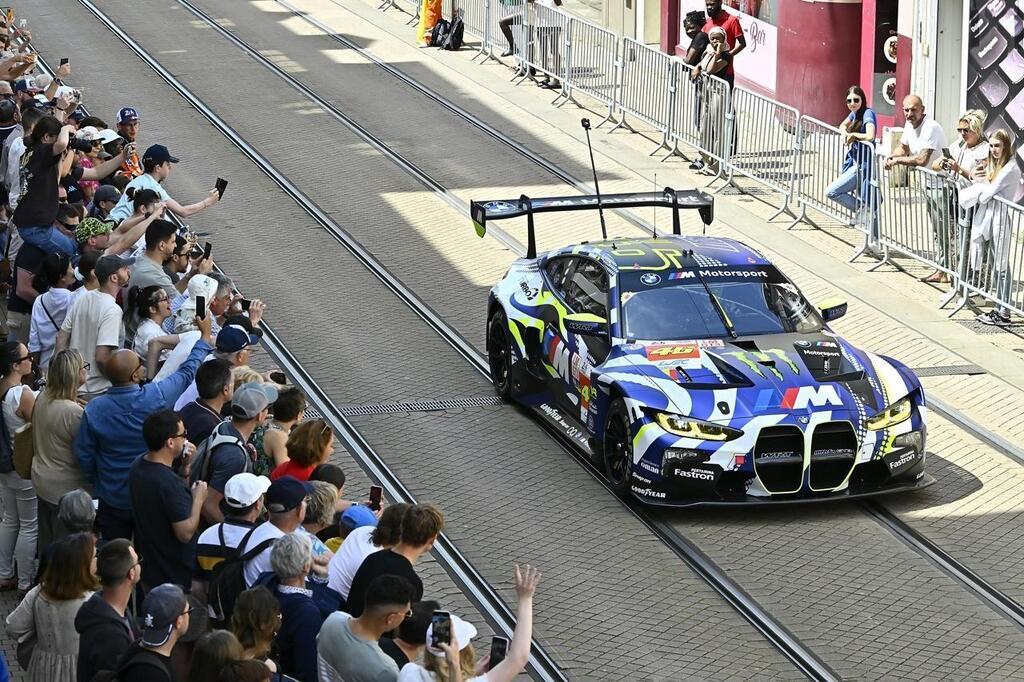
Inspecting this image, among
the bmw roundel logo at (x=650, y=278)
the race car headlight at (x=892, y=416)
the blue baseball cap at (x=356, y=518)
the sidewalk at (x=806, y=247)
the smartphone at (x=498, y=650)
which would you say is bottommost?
the sidewalk at (x=806, y=247)

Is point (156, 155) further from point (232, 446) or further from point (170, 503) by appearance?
point (170, 503)

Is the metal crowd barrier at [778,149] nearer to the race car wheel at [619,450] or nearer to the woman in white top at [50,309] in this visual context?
the race car wheel at [619,450]

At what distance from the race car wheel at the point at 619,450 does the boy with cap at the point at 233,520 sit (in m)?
4.33

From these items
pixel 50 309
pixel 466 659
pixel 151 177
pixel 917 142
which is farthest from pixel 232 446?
pixel 917 142

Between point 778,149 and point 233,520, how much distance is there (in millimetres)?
13876

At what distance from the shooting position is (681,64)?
2417cm

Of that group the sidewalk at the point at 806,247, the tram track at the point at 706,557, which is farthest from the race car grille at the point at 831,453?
the sidewalk at the point at 806,247

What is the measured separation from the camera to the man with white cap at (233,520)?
924 centimetres

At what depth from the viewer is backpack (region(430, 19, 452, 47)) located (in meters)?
31.5

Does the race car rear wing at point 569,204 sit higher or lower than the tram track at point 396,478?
higher

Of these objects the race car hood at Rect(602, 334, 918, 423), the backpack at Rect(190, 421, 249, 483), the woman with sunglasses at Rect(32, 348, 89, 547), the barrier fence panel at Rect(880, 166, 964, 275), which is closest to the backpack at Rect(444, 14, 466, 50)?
the barrier fence panel at Rect(880, 166, 964, 275)

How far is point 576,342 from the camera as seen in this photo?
1431cm

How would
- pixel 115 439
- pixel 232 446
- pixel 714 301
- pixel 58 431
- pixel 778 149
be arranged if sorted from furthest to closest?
pixel 778 149
pixel 714 301
pixel 58 431
pixel 115 439
pixel 232 446

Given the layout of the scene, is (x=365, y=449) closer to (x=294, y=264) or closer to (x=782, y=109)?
(x=294, y=264)
